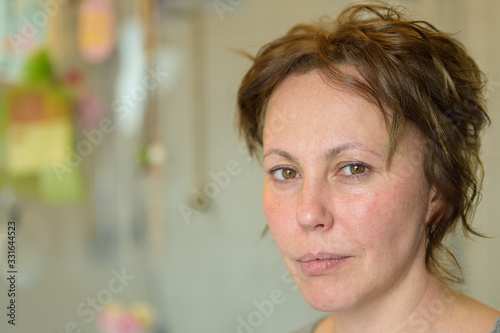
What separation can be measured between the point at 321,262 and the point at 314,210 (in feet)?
0.28

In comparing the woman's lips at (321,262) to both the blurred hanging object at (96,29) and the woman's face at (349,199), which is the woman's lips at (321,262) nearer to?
the woman's face at (349,199)

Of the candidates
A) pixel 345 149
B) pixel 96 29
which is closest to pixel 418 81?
pixel 345 149

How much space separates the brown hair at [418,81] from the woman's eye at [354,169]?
5 centimetres

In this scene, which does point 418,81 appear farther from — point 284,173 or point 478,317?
point 478,317

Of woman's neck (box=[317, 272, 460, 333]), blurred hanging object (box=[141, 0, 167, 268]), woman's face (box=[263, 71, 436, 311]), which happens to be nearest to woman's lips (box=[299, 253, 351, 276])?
woman's face (box=[263, 71, 436, 311])

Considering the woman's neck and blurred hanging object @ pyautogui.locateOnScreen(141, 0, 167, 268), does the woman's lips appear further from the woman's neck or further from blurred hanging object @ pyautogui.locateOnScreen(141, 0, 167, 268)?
blurred hanging object @ pyautogui.locateOnScreen(141, 0, 167, 268)

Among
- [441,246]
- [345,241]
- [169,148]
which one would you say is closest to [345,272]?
[345,241]

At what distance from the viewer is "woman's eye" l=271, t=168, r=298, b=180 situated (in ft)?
2.88

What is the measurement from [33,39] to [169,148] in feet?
1.89

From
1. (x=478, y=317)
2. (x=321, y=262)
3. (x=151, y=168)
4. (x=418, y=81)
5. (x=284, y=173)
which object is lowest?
(x=151, y=168)

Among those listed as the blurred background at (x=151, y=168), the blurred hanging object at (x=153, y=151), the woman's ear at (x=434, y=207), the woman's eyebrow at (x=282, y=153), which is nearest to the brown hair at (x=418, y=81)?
the woman's ear at (x=434, y=207)

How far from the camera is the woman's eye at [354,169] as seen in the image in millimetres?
808

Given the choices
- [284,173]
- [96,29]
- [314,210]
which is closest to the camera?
[314,210]

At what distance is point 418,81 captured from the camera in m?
0.82
